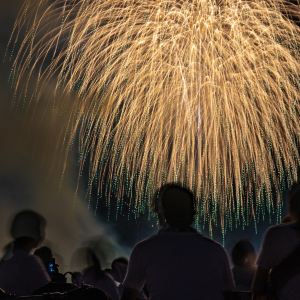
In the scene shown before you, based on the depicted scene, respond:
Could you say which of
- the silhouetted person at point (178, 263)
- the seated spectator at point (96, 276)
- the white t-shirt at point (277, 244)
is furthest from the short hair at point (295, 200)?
the seated spectator at point (96, 276)

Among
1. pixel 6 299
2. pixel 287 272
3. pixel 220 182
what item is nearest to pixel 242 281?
pixel 287 272

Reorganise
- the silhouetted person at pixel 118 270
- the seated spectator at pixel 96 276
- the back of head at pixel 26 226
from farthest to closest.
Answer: the silhouetted person at pixel 118 270
the seated spectator at pixel 96 276
the back of head at pixel 26 226

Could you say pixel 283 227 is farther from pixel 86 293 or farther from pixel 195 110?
pixel 195 110

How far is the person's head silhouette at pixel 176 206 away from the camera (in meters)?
5.44

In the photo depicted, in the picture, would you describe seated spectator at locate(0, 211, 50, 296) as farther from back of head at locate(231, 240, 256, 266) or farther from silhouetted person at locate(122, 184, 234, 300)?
back of head at locate(231, 240, 256, 266)

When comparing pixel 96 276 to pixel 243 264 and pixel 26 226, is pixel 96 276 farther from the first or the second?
pixel 26 226

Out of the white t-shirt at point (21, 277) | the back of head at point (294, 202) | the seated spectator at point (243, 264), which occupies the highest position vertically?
the back of head at point (294, 202)

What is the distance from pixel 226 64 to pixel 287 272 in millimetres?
14647

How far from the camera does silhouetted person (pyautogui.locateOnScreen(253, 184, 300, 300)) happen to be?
211 inches

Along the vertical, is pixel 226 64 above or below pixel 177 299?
above

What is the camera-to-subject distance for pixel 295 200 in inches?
238

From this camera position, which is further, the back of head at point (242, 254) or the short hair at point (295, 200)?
the back of head at point (242, 254)

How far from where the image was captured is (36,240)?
23.2ft

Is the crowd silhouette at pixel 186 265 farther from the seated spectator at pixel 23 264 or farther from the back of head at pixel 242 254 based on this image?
the back of head at pixel 242 254
